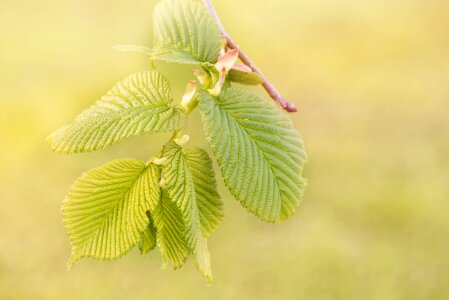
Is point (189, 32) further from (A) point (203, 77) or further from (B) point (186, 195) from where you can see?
(B) point (186, 195)

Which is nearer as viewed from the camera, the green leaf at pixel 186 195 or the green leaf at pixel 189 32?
the green leaf at pixel 186 195

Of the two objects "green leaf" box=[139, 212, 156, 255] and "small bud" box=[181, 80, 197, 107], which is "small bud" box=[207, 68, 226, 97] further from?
"green leaf" box=[139, 212, 156, 255]

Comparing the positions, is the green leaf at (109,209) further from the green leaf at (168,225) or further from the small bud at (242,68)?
the small bud at (242,68)

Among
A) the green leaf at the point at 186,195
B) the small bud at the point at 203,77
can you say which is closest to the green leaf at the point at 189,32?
the small bud at the point at 203,77

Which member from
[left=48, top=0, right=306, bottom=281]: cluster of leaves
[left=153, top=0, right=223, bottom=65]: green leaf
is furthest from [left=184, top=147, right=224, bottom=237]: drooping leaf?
[left=153, top=0, right=223, bottom=65]: green leaf

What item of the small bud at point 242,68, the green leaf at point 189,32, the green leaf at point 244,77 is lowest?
the green leaf at point 244,77
